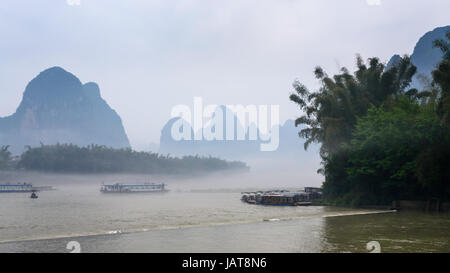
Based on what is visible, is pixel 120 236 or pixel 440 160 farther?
pixel 440 160

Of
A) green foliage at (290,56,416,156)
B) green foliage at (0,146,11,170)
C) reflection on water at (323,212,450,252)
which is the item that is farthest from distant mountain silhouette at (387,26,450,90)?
reflection on water at (323,212,450,252)

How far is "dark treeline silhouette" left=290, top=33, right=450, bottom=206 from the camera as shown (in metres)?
29.6

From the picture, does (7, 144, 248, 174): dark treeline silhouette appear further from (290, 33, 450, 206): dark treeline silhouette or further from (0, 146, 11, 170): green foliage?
(290, 33, 450, 206): dark treeline silhouette

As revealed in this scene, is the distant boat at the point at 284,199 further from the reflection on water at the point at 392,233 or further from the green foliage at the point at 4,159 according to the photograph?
the green foliage at the point at 4,159

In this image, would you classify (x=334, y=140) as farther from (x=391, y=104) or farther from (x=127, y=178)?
(x=127, y=178)

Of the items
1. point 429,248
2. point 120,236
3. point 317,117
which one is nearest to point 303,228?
point 429,248

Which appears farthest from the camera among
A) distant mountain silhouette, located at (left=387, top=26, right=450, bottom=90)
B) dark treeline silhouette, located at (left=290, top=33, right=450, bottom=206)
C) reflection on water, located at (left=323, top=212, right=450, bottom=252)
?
distant mountain silhouette, located at (left=387, top=26, right=450, bottom=90)

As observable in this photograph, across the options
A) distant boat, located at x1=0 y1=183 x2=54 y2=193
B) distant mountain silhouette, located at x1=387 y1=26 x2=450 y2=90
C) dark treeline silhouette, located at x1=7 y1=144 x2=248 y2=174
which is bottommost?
distant boat, located at x1=0 y1=183 x2=54 y2=193

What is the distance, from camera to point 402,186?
3334cm

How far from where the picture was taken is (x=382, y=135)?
3353cm

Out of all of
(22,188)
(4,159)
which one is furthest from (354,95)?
(4,159)

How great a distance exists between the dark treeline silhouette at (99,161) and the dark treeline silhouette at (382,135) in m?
103

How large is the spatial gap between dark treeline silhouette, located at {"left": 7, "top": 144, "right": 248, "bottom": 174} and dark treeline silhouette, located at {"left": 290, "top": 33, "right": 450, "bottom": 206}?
10317 cm

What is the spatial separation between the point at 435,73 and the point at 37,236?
2551 cm
